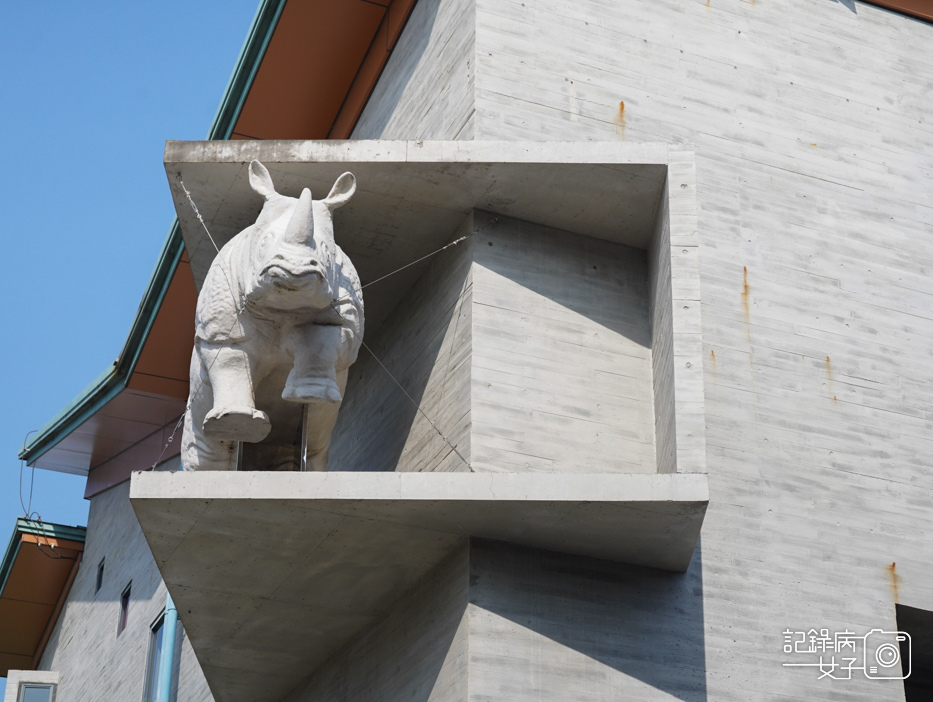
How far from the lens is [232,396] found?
10.1 m

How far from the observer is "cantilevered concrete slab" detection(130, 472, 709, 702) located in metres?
9.52

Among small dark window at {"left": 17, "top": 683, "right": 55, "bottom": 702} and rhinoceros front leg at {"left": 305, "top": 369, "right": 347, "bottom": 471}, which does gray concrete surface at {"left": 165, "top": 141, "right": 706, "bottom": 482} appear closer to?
rhinoceros front leg at {"left": 305, "top": 369, "right": 347, "bottom": 471}

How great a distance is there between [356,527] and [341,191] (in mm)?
2689

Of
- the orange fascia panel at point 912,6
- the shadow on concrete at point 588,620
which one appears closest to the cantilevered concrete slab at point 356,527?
the shadow on concrete at point 588,620

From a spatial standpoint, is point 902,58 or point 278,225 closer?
point 278,225

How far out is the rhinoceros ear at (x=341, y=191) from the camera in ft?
35.5

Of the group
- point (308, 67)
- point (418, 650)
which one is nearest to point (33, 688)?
point (308, 67)

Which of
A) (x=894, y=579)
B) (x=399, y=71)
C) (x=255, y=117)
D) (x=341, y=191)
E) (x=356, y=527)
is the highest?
(x=255, y=117)

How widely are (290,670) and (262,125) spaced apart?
700 centimetres

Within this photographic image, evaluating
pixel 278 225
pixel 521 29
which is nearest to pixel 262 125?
pixel 521 29

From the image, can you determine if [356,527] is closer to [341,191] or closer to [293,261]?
[293,261]

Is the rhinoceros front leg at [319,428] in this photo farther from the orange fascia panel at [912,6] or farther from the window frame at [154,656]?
the window frame at [154,656]

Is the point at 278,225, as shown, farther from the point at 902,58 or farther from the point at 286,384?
the point at 902,58

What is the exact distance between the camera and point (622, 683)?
9.85 meters
